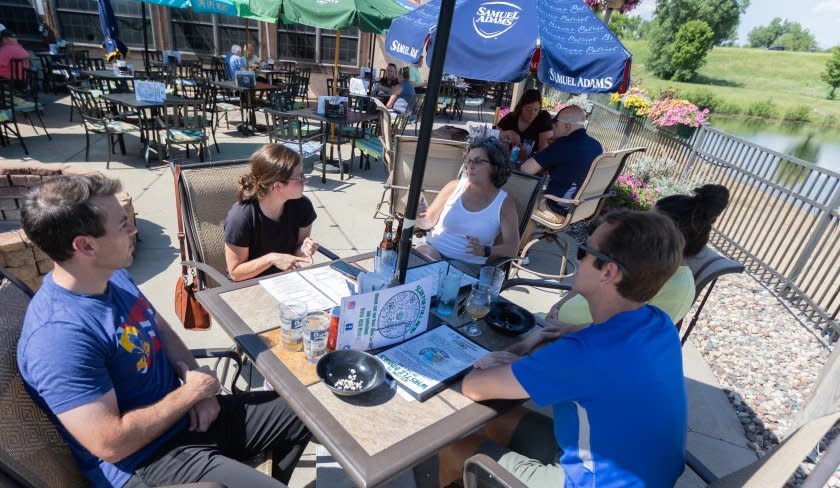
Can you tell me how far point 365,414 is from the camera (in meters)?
1.34

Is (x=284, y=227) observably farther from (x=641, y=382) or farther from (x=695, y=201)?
(x=695, y=201)

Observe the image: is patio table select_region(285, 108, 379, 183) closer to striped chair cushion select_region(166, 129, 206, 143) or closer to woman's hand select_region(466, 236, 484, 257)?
striped chair cushion select_region(166, 129, 206, 143)

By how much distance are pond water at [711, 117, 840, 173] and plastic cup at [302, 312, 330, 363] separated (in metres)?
17.9

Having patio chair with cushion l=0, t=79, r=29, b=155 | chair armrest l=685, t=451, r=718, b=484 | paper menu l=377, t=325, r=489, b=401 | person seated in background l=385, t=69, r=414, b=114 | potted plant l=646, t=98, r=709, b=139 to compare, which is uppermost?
potted plant l=646, t=98, r=709, b=139

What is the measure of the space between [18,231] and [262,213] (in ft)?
5.54

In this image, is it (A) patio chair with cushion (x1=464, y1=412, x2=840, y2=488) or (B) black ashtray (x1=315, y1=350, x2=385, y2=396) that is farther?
(B) black ashtray (x1=315, y1=350, x2=385, y2=396)

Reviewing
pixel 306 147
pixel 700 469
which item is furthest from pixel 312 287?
pixel 306 147

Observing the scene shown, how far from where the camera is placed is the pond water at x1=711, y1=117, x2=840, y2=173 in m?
18.6

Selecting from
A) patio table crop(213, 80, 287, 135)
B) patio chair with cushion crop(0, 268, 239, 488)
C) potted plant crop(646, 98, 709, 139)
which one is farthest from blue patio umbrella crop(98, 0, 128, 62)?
potted plant crop(646, 98, 709, 139)

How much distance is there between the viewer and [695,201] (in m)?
2.07

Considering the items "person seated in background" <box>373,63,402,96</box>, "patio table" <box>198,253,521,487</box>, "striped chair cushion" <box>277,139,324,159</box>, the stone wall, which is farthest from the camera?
"person seated in background" <box>373,63,402,96</box>

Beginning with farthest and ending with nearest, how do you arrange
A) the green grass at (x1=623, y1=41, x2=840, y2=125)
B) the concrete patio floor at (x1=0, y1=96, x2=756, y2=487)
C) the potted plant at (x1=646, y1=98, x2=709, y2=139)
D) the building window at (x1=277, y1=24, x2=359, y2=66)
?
the green grass at (x1=623, y1=41, x2=840, y2=125)
the building window at (x1=277, y1=24, x2=359, y2=66)
the potted plant at (x1=646, y1=98, x2=709, y2=139)
the concrete patio floor at (x1=0, y1=96, x2=756, y2=487)

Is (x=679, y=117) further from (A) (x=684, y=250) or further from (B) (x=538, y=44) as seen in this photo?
(A) (x=684, y=250)

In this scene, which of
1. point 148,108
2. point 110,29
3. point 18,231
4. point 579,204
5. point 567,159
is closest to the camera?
point 18,231
